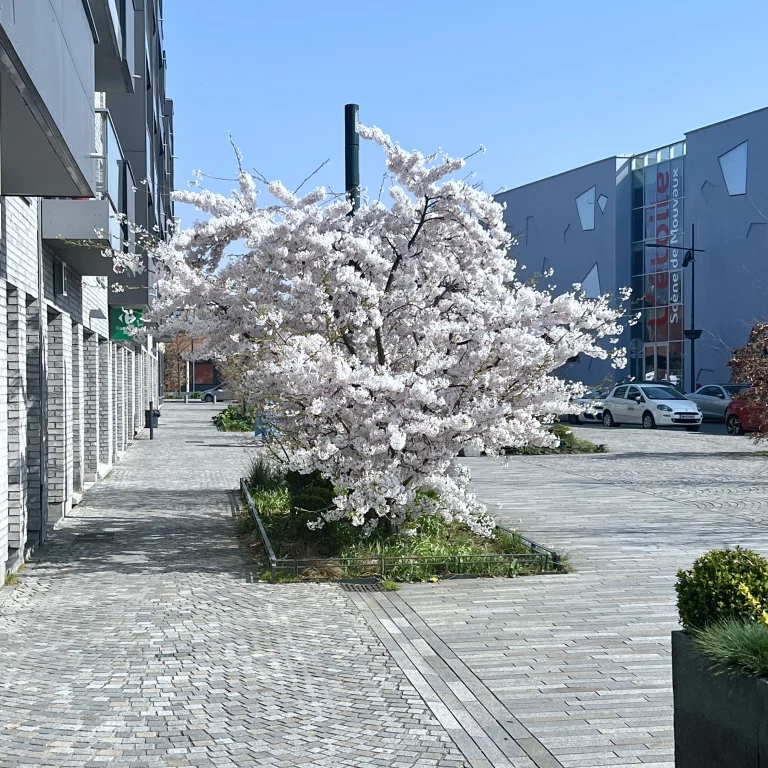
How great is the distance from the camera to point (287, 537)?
1136 cm

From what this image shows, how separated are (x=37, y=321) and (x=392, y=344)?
14.1ft

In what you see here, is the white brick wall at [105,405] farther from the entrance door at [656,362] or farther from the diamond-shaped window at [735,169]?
the entrance door at [656,362]

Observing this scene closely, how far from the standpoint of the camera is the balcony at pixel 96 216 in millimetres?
12828

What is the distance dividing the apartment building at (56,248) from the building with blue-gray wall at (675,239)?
109 feet

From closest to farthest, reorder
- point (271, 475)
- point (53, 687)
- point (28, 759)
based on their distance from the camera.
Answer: point (28, 759) < point (53, 687) < point (271, 475)

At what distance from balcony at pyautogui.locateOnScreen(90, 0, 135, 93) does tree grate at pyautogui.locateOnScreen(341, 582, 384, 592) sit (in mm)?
7595

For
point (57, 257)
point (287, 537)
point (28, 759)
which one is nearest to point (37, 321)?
point (57, 257)

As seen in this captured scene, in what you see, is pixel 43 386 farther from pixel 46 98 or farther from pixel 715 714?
pixel 715 714

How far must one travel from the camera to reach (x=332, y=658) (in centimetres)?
715

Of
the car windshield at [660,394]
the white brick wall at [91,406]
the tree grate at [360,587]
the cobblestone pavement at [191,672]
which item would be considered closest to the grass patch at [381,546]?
the tree grate at [360,587]

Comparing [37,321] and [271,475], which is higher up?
[37,321]

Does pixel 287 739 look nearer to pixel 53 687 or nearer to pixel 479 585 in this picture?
pixel 53 687

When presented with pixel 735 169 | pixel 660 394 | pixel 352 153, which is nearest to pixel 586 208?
pixel 735 169

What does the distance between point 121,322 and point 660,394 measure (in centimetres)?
2170
